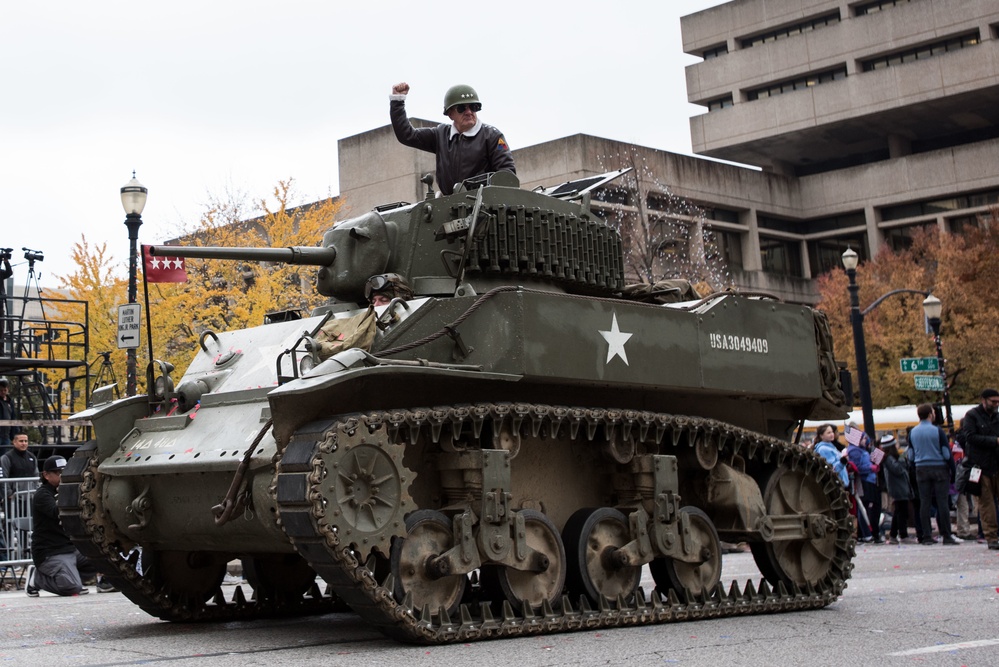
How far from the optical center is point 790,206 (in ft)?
210

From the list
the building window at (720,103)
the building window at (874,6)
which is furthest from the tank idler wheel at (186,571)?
the building window at (720,103)

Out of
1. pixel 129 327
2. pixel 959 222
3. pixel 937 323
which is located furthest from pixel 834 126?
pixel 129 327

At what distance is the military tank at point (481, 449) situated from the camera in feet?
28.3

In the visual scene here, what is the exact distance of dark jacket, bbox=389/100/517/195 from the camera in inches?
463

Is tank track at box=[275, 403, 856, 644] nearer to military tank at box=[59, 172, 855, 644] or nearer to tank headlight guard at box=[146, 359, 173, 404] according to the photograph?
military tank at box=[59, 172, 855, 644]

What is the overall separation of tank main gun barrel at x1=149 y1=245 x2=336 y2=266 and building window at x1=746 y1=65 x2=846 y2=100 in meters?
61.1

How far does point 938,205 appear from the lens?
63375mm

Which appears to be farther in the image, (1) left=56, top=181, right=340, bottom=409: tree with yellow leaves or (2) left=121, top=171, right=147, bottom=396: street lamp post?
(1) left=56, top=181, right=340, bottom=409: tree with yellow leaves

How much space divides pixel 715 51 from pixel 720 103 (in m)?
3.01

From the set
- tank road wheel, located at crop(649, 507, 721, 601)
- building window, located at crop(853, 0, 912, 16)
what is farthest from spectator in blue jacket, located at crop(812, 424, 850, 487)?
building window, located at crop(853, 0, 912, 16)

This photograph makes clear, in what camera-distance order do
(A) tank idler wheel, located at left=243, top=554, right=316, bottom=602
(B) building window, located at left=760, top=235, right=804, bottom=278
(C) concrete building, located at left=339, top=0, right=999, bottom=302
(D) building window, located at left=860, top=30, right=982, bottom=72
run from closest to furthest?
(A) tank idler wheel, located at left=243, top=554, right=316, bottom=602 → (C) concrete building, located at left=339, top=0, right=999, bottom=302 → (B) building window, located at left=760, top=235, right=804, bottom=278 → (D) building window, located at left=860, top=30, right=982, bottom=72

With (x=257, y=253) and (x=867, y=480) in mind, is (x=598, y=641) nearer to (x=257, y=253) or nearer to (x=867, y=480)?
(x=257, y=253)

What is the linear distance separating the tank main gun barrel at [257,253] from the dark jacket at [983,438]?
989 centimetres

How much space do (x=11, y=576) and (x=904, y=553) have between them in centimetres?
1236
